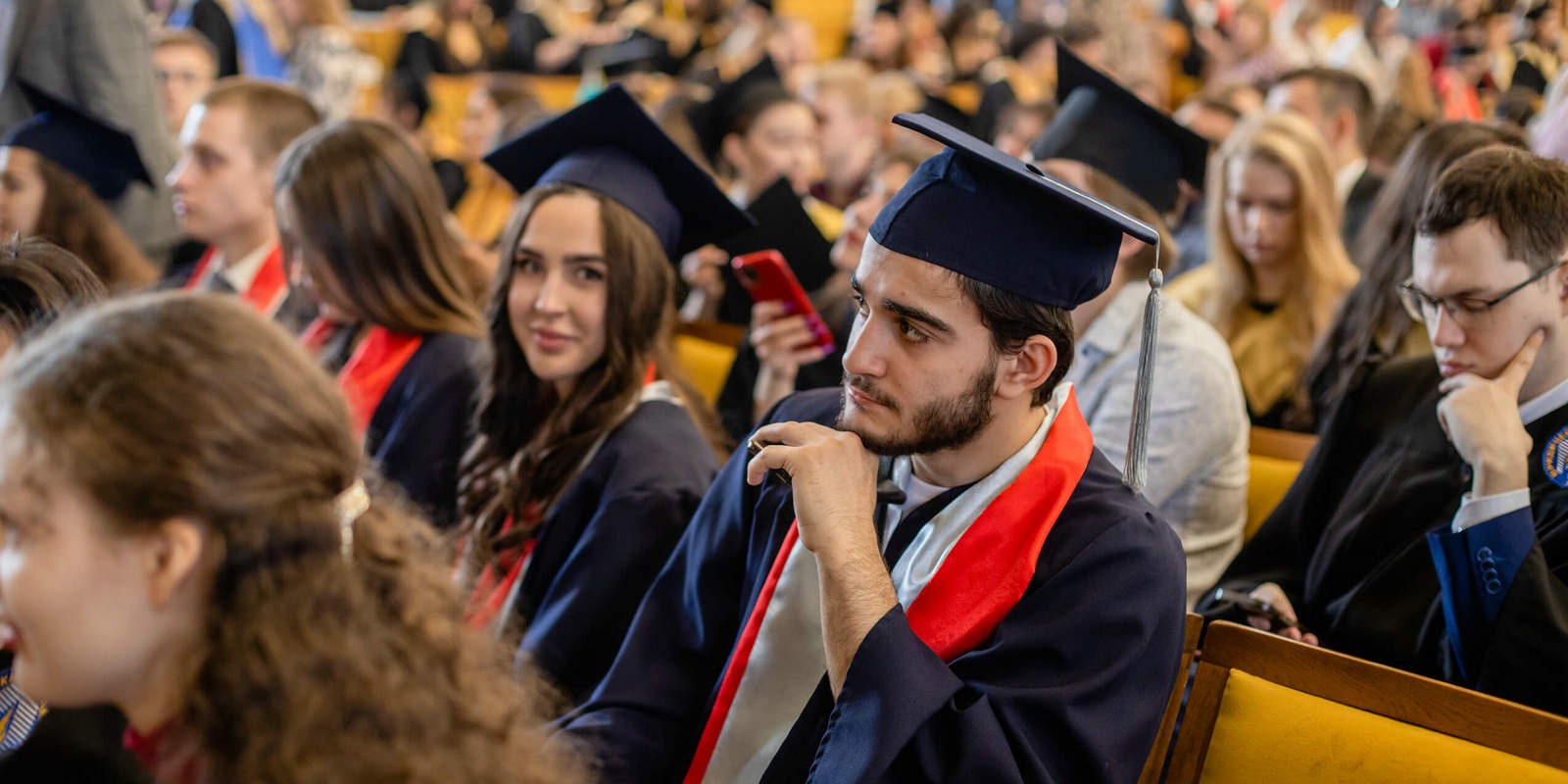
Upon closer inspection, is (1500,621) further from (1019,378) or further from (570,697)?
(570,697)

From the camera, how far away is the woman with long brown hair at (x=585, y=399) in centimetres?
244

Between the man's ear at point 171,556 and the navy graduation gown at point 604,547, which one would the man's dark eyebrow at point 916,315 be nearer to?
the navy graduation gown at point 604,547

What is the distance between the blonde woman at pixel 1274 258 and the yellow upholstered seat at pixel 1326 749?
211cm

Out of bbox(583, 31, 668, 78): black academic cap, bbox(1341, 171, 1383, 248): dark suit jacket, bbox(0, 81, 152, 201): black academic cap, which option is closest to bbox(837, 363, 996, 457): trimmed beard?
bbox(0, 81, 152, 201): black academic cap

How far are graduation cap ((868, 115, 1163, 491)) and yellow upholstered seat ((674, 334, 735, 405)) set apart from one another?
1.98 metres

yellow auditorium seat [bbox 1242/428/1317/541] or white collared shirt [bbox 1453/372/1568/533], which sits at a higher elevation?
white collared shirt [bbox 1453/372/1568/533]

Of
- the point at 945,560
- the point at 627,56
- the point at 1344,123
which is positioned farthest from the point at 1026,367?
the point at 627,56

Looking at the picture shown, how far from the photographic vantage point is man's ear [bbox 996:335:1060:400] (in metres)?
1.92

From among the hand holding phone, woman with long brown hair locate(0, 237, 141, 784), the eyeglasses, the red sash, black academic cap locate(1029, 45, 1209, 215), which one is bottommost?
the red sash

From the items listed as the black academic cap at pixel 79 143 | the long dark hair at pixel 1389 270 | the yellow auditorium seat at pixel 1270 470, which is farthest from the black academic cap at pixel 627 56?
the yellow auditorium seat at pixel 1270 470

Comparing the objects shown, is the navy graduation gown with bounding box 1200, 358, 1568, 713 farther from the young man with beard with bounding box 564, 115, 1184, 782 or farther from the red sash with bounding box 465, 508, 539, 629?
the red sash with bounding box 465, 508, 539, 629

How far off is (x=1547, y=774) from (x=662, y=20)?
11205 mm

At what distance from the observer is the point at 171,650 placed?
4.07 feet

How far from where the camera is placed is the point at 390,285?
11.0 feet
